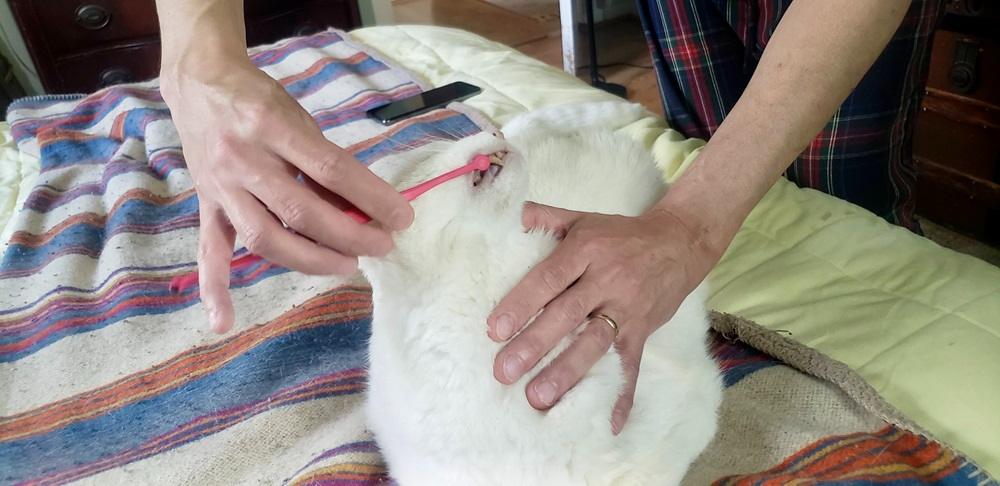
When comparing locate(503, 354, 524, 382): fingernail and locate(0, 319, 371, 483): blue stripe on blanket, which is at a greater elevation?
locate(503, 354, 524, 382): fingernail

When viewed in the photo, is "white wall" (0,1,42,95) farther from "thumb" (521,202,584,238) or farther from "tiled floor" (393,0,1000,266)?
"thumb" (521,202,584,238)

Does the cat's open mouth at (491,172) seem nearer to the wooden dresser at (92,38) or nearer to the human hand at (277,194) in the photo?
the human hand at (277,194)

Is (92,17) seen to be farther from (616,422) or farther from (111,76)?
(616,422)

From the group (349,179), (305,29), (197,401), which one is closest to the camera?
(349,179)

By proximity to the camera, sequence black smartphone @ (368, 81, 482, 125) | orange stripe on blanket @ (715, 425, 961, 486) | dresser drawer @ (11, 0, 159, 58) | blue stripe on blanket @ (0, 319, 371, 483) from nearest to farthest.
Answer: orange stripe on blanket @ (715, 425, 961, 486)
blue stripe on blanket @ (0, 319, 371, 483)
black smartphone @ (368, 81, 482, 125)
dresser drawer @ (11, 0, 159, 58)

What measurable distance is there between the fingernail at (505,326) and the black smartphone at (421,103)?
2.46 feet

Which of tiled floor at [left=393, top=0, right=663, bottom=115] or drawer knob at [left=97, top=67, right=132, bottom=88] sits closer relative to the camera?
drawer knob at [left=97, top=67, right=132, bottom=88]

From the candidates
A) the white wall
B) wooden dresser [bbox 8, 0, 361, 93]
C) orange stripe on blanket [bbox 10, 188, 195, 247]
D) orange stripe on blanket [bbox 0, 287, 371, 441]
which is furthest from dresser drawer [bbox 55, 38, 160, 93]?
orange stripe on blanket [bbox 0, 287, 371, 441]

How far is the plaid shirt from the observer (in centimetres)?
94

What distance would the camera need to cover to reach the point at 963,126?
139 centimetres

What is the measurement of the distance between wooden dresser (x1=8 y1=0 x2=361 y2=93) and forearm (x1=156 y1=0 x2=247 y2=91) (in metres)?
1.72

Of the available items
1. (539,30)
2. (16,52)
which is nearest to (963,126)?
(539,30)

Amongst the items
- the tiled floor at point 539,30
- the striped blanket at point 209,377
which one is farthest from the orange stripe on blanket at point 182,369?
the tiled floor at point 539,30

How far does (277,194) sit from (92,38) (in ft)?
7.03
